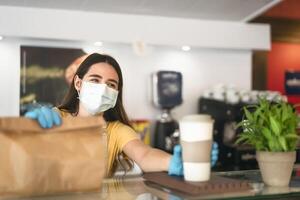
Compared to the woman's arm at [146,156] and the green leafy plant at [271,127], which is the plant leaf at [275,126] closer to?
the green leafy plant at [271,127]

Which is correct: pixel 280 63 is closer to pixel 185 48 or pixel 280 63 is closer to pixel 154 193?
pixel 185 48

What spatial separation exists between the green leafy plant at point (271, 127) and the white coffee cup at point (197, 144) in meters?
0.23

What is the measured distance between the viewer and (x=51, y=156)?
105cm

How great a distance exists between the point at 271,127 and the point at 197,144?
0.97ft

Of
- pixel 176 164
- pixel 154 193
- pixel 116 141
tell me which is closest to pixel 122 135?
pixel 116 141

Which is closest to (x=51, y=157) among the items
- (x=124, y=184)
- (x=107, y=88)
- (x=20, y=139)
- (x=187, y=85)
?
(x=20, y=139)

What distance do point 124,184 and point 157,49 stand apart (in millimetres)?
3329

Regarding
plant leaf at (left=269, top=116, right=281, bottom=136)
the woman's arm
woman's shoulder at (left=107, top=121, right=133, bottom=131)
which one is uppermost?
plant leaf at (left=269, top=116, right=281, bottom=136)

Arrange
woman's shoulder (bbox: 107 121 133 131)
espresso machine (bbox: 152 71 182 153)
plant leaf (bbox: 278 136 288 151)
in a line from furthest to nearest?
espresso machine (bbox: 152 71 182 153), woman's shoulder (bbox: 107 121 133 131), plant leaf (bbox: 278 136 288 151)

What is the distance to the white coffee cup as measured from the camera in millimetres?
1104

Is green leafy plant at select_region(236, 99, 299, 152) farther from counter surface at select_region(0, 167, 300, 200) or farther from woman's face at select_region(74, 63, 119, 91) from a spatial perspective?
woman's face at select_region(74, 63, 119, 91)

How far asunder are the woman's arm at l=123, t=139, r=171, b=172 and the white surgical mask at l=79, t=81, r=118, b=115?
0.19 m

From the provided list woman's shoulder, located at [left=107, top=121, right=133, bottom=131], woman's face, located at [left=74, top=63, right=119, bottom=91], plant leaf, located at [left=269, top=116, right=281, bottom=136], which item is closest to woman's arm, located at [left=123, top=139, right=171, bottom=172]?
woman's shoulder, located at [left=107, top=121, right=133, bottom=131]

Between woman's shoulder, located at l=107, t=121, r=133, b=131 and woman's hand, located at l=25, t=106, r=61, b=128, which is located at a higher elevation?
woman's hand, located at l=25, t=106, r=61, b=128
